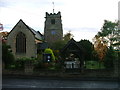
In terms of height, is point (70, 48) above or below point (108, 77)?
above

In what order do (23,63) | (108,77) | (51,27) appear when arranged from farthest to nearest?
(51,27)
(23,63)
(108,77)

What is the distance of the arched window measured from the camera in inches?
1603

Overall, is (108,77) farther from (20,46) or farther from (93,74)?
(20,46)

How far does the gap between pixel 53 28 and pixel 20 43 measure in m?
12.9

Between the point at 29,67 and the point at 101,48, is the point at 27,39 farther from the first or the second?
the point at 29,67

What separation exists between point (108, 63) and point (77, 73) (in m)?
4.18

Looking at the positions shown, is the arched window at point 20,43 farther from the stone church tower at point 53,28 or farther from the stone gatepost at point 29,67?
the stone gatepost at point 29,67

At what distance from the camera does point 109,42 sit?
131 ft

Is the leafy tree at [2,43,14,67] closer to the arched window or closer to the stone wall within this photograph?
the stone wall

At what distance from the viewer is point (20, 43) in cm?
4103

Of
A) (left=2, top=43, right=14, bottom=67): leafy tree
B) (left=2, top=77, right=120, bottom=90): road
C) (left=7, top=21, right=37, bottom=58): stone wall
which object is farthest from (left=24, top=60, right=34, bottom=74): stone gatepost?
(left=7, top=21, right=37, bottom=58): stone wall

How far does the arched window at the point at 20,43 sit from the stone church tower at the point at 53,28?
10994 millimetres

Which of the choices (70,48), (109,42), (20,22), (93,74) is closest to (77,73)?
(93,74)

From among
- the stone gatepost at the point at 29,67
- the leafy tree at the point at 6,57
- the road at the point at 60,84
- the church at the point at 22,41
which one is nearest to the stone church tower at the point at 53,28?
the church at the point at 22,41
